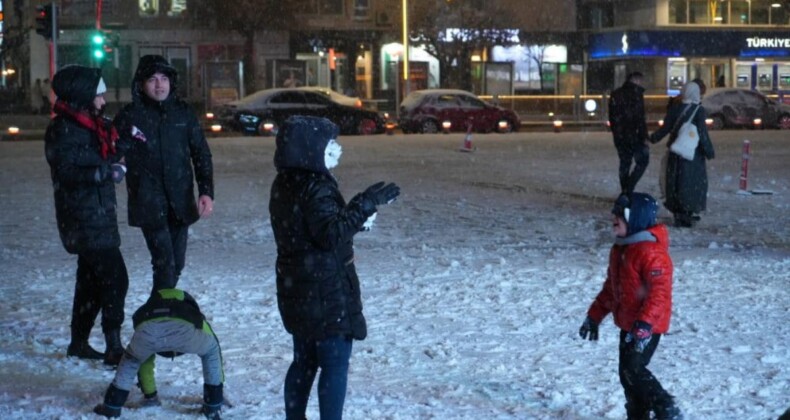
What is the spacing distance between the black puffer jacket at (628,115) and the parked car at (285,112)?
708 inches

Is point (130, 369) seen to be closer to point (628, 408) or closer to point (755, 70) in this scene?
point (628, 408)

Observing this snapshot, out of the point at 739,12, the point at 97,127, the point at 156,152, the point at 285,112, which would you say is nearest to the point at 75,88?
the point at 97,127

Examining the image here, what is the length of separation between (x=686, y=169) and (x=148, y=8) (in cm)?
4118

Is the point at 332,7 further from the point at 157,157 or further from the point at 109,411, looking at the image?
the point at 109,411

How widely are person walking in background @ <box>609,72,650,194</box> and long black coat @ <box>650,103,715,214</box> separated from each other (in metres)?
1.43

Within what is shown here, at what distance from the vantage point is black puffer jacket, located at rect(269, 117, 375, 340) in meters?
4.79

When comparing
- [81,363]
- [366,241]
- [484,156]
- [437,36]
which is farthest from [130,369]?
[437,36]

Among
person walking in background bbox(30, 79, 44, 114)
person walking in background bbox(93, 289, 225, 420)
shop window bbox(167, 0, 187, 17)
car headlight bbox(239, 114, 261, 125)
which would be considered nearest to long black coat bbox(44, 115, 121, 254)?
person walking in background bbox(93, 289, 225, 420)

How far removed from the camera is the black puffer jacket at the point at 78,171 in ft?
21.2

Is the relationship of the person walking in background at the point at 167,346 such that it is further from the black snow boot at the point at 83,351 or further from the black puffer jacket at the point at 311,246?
the black snow boot at the point at 83,351

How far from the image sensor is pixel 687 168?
42.4ft

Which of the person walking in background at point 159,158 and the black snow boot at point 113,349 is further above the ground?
the person walking in background at point 159,158

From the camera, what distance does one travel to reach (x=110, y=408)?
572 cm

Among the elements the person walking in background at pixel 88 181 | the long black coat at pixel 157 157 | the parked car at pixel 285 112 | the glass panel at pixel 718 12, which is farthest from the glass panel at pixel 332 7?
the long black coat at pixel 157 157
